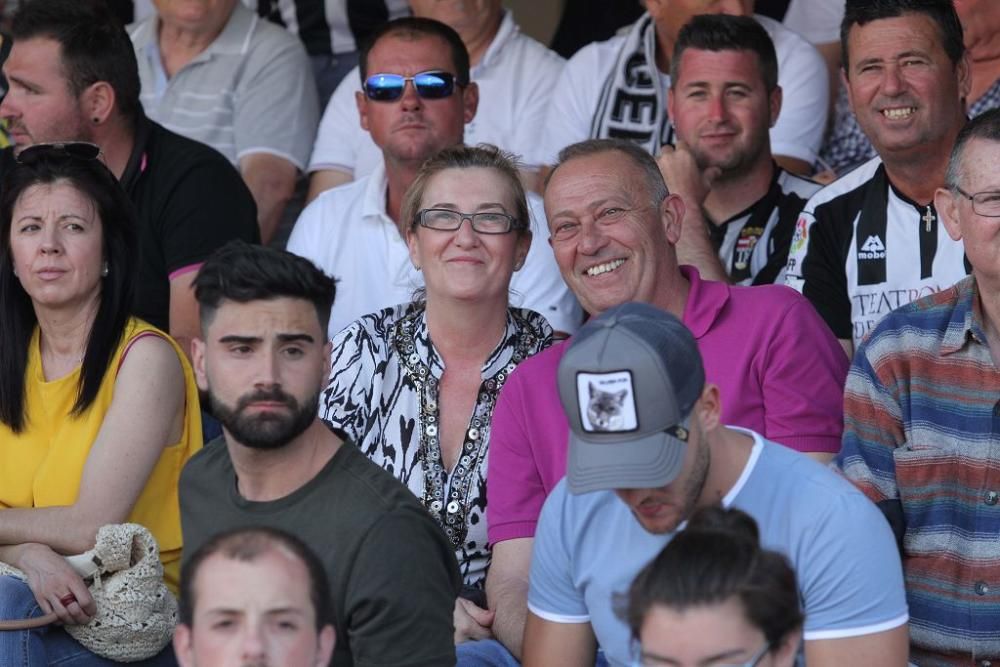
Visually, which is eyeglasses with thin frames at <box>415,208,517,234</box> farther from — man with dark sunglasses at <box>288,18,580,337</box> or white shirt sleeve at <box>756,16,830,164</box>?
white shirt sleeve at <box>756,16,830,164</box>

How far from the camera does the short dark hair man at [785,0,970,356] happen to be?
379 cm

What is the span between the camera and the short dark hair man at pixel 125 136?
167 inches

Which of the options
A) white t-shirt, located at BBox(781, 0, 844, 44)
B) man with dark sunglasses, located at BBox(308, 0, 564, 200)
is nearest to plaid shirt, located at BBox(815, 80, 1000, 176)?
white t-shirt, located at BBox(781, 0, 844, 44)

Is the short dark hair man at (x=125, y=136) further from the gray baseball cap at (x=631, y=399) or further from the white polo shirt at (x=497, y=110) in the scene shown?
the gray baseball cap at (x=631, y=399)

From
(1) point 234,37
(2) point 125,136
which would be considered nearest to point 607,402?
(2) point 125,136

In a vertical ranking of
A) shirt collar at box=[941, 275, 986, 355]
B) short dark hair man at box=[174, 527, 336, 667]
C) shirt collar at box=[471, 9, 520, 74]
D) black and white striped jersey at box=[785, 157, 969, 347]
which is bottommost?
short dark hair man at box=[174, 527, 336, 667]

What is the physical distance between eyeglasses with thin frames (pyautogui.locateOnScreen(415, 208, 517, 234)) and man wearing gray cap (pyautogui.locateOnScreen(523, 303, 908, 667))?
1.10 meters

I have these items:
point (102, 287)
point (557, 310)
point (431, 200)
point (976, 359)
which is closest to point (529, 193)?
point (557, 310)

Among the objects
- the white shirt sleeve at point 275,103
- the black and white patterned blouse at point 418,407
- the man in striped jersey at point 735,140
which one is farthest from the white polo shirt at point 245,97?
the black and white patterned blouse at point 418,407

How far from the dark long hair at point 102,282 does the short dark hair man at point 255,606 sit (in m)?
1.18

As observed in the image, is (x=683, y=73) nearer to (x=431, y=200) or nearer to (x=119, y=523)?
(x=431, y=200)

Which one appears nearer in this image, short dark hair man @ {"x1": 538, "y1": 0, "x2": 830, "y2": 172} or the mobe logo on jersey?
the mobe logo on jersey

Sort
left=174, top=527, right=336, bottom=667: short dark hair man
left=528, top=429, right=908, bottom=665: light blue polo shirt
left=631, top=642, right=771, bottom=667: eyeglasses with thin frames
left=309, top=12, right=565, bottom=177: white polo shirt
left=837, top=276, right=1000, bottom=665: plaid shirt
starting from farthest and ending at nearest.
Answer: left=309, top=12, right=565, bottom=177: white polo shirt, left=837, top=276, right=1000, bottom=665: plaid shirt, left=528, top=429, right=908, bottom=665: light blue polo shirt, left=174, top=527, right=336, bottom=667: short dark hair man, left=631, top=642, right=771, bottom=667: eyeglasses with thin frames

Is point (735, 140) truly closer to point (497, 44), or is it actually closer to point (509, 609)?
point (497, 44)
